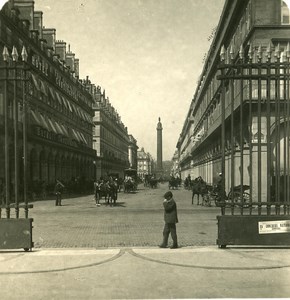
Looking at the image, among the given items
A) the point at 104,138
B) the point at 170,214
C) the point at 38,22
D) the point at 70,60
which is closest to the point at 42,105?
the point at 38,22

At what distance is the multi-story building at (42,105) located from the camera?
30.4 metres

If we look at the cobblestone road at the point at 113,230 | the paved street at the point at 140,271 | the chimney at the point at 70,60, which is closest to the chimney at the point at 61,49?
the chimney at the point at 70,60

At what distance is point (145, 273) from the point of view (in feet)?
23.1

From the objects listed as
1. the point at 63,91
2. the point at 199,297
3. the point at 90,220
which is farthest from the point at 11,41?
the point at 199,297

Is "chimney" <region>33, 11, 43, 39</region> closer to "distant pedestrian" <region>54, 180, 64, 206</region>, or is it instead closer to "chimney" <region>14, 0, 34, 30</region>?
"chimney" <region>14, 0, 34, 30</region>

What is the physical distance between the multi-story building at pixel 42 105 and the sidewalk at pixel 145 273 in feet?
59.6

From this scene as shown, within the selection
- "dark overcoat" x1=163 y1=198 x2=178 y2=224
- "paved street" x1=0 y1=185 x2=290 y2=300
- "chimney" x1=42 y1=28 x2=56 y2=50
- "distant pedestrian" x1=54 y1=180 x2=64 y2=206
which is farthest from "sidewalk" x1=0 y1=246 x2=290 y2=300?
"chimney" x1=42 y1=28 x2=56 y2=50

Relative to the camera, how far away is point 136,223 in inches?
590

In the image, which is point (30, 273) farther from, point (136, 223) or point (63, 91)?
point (63, 91)

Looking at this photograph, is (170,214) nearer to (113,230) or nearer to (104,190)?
(113,230)

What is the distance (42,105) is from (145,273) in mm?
34503

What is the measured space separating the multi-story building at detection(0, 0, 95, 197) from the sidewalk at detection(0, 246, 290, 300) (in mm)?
18178

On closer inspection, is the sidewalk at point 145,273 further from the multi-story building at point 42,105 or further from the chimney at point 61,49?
the chimney at point 61,49

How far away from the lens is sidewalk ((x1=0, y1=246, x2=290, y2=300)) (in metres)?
6.05
